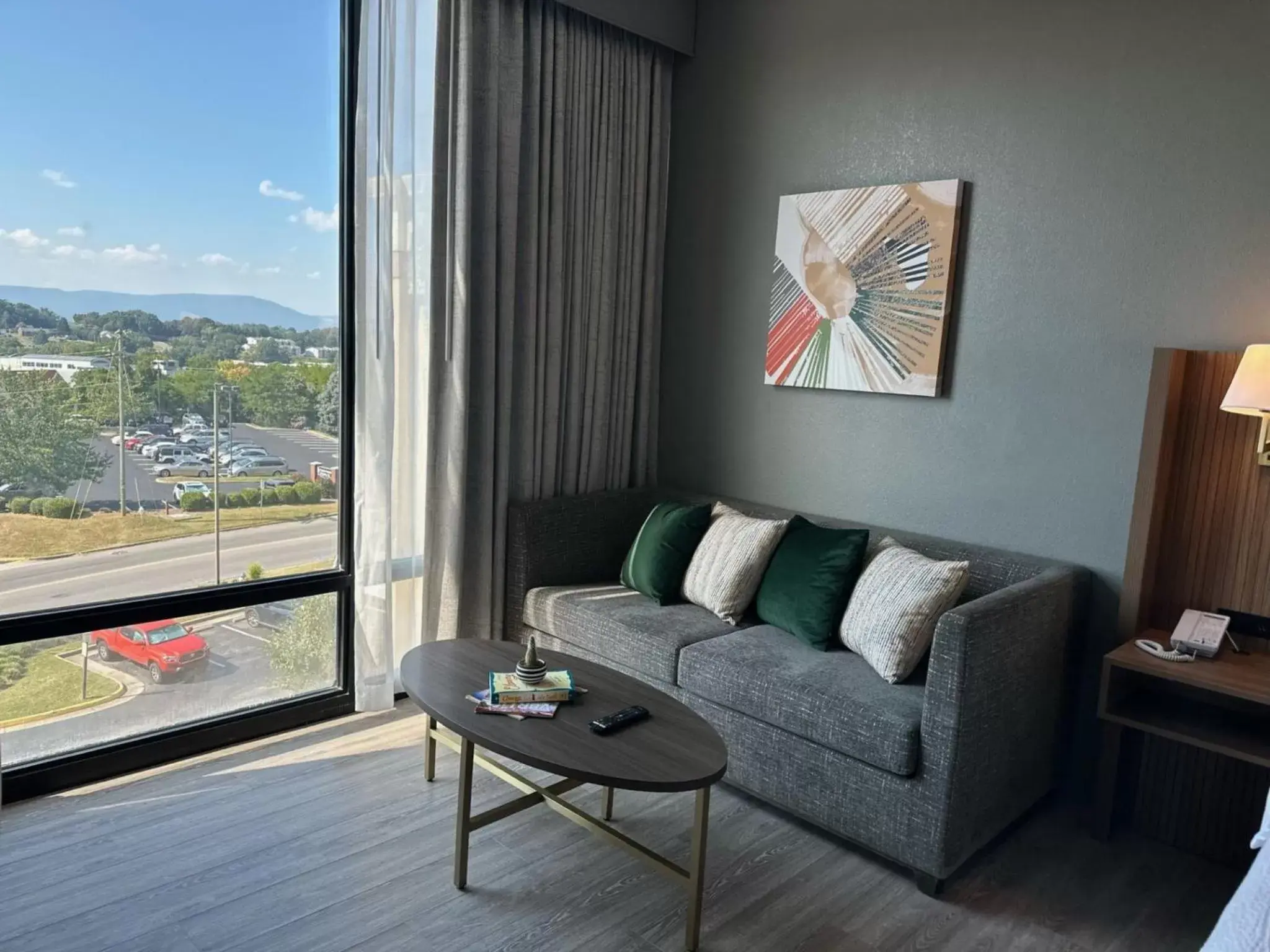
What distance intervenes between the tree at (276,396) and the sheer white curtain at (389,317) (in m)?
0.18

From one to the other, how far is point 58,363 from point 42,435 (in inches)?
8.4

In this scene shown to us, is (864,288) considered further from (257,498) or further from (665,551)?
(257,498)

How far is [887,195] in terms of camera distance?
3248mm

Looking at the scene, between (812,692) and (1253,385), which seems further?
(812,692)

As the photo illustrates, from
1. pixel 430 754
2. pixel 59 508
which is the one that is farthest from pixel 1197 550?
pixel 59 508

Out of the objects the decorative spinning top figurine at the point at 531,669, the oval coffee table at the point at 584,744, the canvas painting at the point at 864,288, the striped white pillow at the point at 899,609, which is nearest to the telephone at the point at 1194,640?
the striped white pillow at the point at 899,609

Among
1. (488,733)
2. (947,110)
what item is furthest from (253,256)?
(947,110)

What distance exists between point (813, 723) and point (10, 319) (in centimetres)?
252

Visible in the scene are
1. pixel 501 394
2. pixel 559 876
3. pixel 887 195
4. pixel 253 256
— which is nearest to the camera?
pixel 559 876

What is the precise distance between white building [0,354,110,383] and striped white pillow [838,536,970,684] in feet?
7.89

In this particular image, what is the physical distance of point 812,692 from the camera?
2.58m

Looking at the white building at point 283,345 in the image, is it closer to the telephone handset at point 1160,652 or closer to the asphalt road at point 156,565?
the asphalt road at point 156,565

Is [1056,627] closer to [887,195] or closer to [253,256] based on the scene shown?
[887,195]

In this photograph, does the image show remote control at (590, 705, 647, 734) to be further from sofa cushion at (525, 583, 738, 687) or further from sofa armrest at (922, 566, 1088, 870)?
sofa armrest at (922, 566, 1088, 870)
